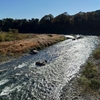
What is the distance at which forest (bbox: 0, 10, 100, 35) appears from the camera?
128m

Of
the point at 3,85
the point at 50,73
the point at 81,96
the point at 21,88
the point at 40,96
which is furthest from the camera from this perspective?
the point at 50,73

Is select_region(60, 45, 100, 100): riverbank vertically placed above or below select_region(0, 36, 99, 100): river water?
above

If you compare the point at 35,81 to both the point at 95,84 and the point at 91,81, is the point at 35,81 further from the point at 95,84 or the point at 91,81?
the point at 95,84

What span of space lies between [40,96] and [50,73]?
28.6 ft

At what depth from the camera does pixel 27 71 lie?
31.1 m

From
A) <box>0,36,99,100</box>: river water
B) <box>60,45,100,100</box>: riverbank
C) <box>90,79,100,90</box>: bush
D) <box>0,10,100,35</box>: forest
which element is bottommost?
<box>0,36,99,100</box>: river water

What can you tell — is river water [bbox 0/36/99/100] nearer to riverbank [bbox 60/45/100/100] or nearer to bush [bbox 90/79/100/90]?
riverbank [bbox 60/45/100/100]

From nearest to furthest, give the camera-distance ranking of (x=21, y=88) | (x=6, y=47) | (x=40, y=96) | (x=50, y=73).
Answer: (x=40, y=96) < (x=21, y=88) < (x=50, y=73) < (x=6, y=47)

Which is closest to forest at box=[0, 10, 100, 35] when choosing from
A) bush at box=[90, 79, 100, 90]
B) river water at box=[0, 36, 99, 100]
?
river water at box=[0, 36, 99, 100]

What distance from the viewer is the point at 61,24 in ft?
465

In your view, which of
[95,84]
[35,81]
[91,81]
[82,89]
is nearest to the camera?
[82,89]

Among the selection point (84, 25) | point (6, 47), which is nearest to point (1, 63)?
point (6, 47)

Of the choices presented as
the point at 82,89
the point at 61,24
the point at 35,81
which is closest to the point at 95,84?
the point at 82,89

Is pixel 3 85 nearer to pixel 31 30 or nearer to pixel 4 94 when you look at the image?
pixel 4 94
